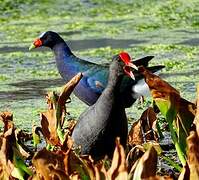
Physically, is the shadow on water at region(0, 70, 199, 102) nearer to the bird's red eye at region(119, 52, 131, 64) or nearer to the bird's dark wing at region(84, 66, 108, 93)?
the bird's dark wing at region(84, 66, 108, 93)

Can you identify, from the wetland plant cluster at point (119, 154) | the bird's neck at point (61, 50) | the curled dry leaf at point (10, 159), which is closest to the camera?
the wetland plant cluster at point (119, 154)

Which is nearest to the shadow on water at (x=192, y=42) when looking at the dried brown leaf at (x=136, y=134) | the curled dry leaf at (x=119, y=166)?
the dried brown leaf at (x=136, y=134)

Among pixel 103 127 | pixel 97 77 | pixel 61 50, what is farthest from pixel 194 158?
pixel 61 50

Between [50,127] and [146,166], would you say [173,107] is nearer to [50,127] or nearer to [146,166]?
[146,166]

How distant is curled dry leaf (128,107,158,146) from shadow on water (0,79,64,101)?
2.36 m

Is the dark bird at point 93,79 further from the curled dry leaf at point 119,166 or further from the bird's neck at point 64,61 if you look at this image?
the curled dry leaf at point 119,166

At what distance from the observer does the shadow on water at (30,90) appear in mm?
8320

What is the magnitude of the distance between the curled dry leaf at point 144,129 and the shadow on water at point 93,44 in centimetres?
476

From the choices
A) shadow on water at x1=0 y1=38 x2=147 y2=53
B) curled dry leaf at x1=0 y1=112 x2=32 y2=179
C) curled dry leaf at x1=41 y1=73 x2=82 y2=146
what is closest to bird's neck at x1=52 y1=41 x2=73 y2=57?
curled dry leaf at x1=41 y1=73 x2=82 y2=146

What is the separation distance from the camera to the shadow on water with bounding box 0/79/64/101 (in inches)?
328

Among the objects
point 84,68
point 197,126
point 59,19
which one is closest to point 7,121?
point 197,126

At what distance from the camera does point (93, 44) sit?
1109 centimetres

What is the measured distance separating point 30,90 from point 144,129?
2.72m

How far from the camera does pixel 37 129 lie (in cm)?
582
